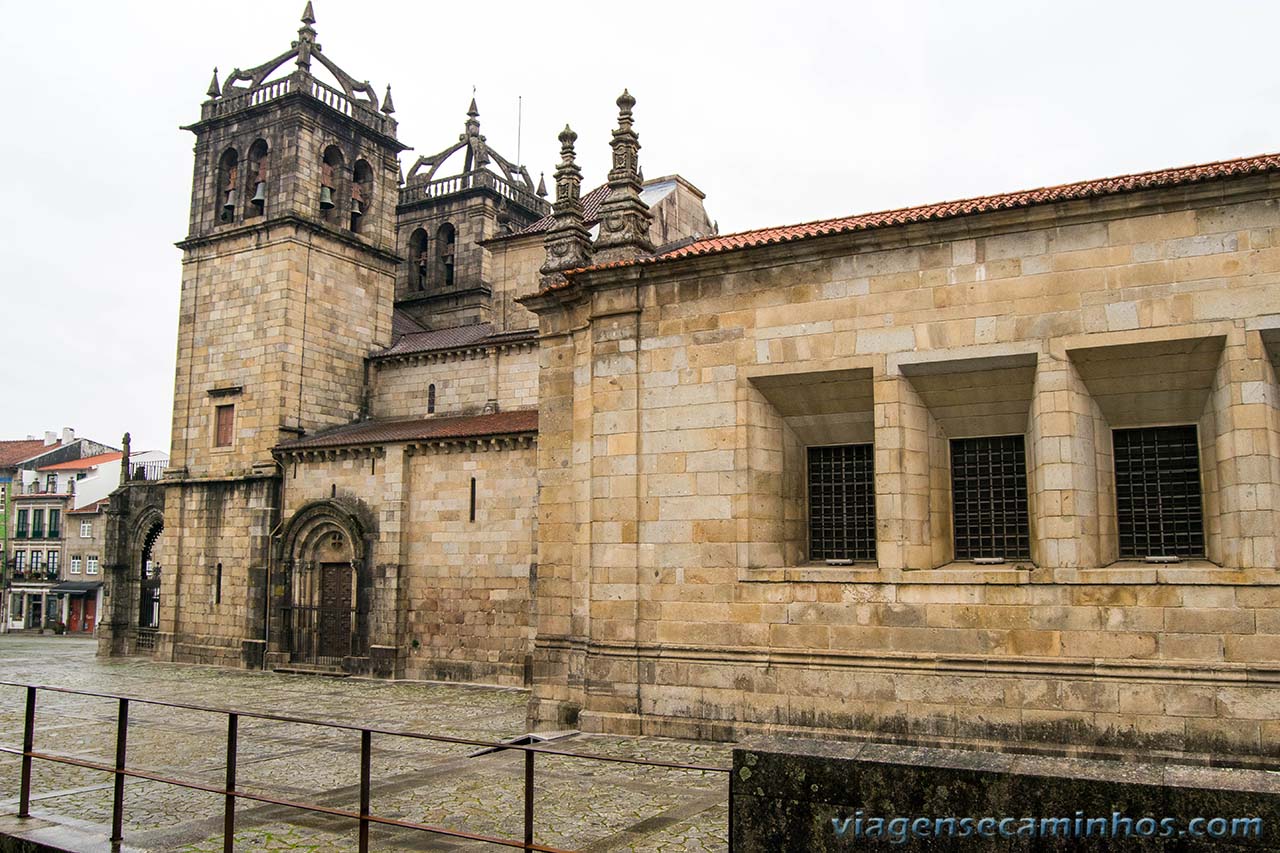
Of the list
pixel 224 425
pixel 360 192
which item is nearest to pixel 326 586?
pixel 224 425

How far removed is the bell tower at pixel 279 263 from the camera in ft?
98.9

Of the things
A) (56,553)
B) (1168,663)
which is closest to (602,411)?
(1168,663)

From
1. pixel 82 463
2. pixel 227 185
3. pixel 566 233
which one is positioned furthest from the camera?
pixel 82 463

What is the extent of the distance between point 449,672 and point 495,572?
2.64 meters

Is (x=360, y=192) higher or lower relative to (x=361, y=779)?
higher

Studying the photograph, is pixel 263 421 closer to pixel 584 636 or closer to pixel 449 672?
pixel 449 672

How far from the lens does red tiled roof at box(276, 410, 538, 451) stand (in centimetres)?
2461

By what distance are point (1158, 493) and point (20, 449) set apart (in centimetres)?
6499

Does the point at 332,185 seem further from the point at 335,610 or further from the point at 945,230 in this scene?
the point at 945,230

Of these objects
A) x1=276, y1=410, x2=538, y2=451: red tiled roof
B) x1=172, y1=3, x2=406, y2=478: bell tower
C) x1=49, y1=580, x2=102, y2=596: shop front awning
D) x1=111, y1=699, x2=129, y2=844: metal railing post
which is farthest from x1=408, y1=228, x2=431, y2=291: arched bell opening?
x1=111, y1=699, x2=129, y2=844: metal railing post

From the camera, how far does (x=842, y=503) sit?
565 inches

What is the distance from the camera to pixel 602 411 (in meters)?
15.2

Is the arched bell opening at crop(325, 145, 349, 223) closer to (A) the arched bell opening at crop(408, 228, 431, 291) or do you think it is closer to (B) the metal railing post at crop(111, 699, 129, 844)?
(A) the arched bell opening at crop(408, 228, 431, 291)

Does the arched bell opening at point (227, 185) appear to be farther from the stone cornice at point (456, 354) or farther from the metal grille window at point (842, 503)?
the metal grille window at point (842, 503)
